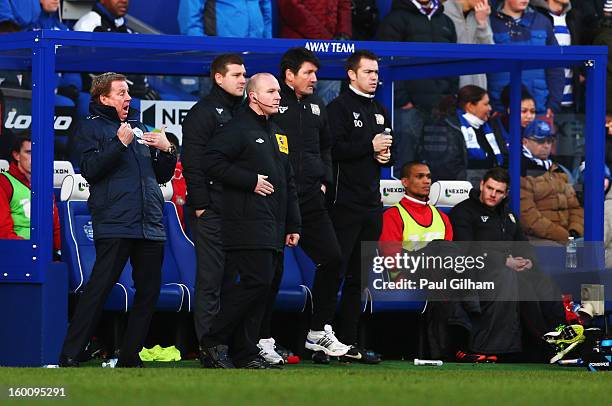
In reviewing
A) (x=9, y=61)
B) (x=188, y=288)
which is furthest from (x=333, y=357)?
(x=9, y=61)

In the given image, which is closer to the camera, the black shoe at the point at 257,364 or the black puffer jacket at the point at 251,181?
the black puffer jacket at the point at 251,181

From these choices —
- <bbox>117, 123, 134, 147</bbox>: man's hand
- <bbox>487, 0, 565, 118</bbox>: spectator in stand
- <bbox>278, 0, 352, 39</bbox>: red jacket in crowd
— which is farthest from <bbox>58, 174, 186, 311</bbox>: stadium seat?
<bbox>487, 0, 565, 118</bbox>: spectator in stand

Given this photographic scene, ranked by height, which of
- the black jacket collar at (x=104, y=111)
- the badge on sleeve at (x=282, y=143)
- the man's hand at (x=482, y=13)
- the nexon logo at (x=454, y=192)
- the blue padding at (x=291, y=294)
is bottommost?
the blue padding at (x=291, y=294)

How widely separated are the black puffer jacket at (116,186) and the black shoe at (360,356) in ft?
6.27

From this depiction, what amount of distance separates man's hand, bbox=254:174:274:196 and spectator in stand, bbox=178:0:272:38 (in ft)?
13.2

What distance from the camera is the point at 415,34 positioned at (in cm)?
1453

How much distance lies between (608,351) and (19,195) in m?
4.45

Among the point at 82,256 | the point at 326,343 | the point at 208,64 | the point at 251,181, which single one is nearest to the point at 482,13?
the point at 208,64

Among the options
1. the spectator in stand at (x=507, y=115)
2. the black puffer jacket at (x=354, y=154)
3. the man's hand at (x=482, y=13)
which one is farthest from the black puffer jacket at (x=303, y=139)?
the man's hand at (x=482, y=13)

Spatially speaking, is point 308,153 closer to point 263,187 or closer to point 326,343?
point 263,187

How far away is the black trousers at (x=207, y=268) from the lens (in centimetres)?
1049

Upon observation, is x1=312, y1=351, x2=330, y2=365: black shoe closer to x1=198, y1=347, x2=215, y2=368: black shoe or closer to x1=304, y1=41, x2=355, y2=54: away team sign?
x1=198, y1=347, x2=215, y2=368: black shoe

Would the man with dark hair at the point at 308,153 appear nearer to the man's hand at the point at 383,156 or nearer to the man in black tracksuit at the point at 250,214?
the man's hand at the point at 383,156

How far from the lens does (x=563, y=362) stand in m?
11.9
